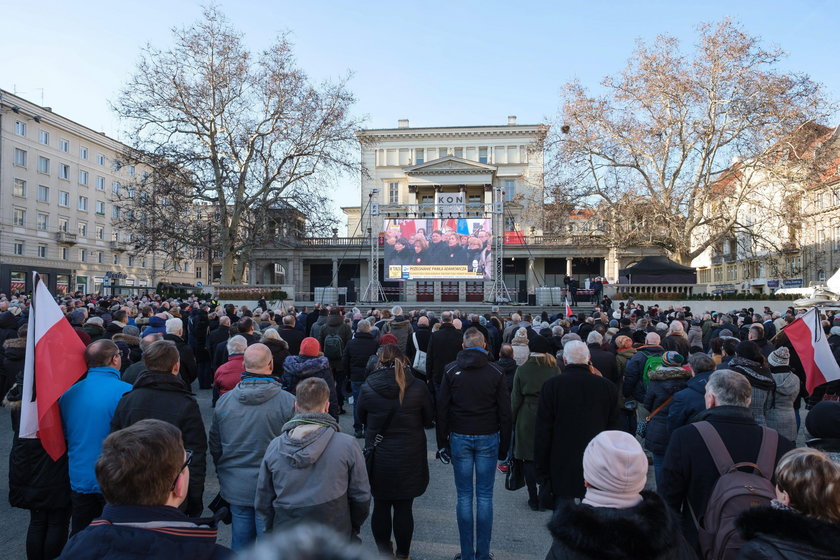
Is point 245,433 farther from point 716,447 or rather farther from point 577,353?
point 716,447

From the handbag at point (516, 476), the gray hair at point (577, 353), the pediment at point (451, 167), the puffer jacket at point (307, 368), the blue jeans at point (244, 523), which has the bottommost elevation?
the handbag at point (516, 476)

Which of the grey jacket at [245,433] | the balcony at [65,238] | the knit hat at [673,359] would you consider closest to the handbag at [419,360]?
the knit hat at [673,359]

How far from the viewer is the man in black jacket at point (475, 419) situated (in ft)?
14.6

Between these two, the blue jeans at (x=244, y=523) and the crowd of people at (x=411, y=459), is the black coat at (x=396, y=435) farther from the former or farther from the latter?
the blue jeans at (x=244, y=523)

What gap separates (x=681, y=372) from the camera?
5.13 m

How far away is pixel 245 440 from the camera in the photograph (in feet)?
12.2

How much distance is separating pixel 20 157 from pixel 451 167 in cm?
3646

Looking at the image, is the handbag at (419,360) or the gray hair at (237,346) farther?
the handbag at (419,360)

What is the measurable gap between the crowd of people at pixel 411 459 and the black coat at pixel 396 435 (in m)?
0.01

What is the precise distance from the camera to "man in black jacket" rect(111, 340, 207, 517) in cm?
348

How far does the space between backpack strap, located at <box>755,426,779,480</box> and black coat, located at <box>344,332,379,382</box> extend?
603cm

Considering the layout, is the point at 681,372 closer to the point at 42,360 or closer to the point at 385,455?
the point at 385,455

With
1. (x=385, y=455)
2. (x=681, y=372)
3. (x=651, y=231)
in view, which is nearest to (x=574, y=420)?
(x=385, y=455)

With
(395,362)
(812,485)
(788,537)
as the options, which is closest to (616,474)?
(788,537)
